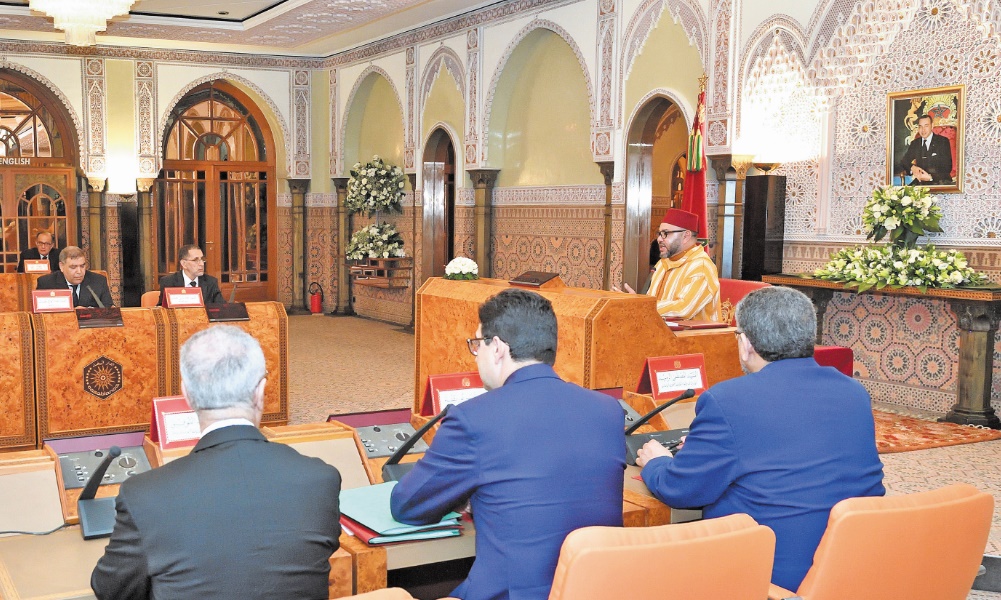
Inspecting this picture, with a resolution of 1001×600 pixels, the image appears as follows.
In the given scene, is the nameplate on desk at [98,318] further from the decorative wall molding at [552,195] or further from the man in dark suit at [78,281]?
the decorative wall molding at [552,195]

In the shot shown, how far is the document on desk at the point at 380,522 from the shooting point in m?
2.42

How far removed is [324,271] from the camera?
1673cm

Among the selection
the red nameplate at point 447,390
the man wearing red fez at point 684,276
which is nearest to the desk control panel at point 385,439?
the red nameplate at point 447,390

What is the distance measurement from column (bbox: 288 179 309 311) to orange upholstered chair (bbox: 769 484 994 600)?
14860 millimetres

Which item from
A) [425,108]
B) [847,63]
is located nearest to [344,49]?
[425,108]

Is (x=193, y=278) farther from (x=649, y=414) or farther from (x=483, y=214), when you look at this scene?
(x=649, y=414)

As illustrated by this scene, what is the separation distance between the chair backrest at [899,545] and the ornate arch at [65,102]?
1473 centimetres

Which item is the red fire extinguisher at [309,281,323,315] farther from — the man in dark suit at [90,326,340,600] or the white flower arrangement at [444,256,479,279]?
the man in dark suit at [90,326,340,600]

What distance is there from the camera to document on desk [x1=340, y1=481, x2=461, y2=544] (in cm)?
242

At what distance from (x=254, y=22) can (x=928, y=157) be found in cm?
949

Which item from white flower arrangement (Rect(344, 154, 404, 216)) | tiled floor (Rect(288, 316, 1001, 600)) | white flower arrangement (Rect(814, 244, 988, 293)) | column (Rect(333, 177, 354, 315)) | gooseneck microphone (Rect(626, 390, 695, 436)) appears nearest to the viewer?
gooseneck microphone (Rect(626, 390, 695, 436))

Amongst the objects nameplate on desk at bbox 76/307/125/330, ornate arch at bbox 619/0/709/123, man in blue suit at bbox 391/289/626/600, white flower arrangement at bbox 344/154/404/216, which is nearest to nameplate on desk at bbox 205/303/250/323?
nameplate on desk at bbox 76/307/125/330

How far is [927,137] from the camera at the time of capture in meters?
7.51

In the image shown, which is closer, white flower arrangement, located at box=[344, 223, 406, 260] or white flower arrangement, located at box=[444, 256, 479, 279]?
white flower arrangement, located at box=[444, 256, 479, 279]
